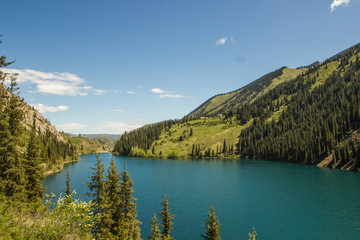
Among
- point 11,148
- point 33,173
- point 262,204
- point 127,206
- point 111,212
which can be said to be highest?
point 11,148

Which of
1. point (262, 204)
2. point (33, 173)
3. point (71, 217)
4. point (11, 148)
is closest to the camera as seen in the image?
point (71, 217)

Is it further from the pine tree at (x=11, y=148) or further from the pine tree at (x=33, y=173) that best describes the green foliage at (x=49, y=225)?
the pine tree at (x=33, y=173)

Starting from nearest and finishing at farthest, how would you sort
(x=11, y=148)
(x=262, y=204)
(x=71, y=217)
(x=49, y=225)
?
1. (x=49, y=225)
2. (x=71, y=217)
3. (x=11, y=148)
4. (x=262, y=204)

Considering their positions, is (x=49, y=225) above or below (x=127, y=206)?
above

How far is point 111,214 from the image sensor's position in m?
30.1

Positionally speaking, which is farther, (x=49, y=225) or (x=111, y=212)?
(x=111, y=212)

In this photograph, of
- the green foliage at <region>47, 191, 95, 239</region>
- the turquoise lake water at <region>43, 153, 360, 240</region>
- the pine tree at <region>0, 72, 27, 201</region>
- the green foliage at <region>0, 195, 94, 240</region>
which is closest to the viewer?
the green foliage at <region>0, 195, 94, 240</region>

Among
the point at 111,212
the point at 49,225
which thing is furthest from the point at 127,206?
the point at 49,225

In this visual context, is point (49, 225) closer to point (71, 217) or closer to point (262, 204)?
point (71, 217)

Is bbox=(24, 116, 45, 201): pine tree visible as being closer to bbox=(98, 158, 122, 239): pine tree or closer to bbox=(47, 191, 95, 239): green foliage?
bbox=(98, 158, 122, 239): pine tree

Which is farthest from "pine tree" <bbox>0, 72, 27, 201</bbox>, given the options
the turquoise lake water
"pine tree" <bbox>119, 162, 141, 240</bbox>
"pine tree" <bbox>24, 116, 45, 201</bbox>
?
the turquoise lake water

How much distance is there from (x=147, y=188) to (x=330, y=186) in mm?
75036

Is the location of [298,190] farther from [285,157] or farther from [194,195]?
[285,157]

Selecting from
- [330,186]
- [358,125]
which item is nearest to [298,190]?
[330,186]
